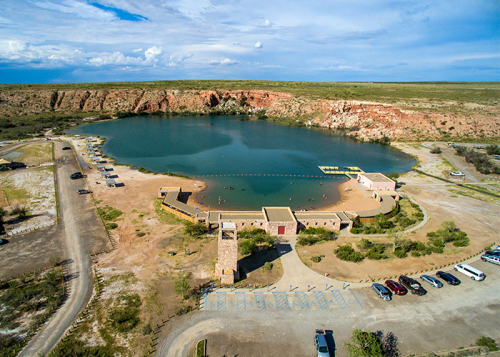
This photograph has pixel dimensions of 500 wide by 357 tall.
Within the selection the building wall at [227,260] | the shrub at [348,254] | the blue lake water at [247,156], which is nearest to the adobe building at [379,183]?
the blue lake water at [247,156]

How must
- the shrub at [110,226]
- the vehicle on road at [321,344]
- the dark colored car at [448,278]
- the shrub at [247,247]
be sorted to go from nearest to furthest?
1. the vehicle on road at [321,344]
2. the dark colored car at [448,278]
3. the shrub at [247,247]
4. the shrub at [110,226]

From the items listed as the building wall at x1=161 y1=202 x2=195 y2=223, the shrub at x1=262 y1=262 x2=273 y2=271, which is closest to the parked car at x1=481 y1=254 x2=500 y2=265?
the shrub at x1=262 y1=262 x2=273 y2=271

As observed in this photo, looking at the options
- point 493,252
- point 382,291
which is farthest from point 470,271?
point 382,291

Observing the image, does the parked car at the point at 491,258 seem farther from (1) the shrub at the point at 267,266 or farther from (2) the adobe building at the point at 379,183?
(1) the shrub at the point at 267,266

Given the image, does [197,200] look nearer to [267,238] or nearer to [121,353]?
[267,238]

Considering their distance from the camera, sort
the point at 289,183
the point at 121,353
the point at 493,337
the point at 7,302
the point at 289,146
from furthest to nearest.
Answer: the point at 289,146, the point at 289,183, the point at 7,302, the point at 493,337, the point at 121,353

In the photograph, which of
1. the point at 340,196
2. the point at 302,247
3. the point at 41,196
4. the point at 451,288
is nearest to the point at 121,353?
the point at 302,247
